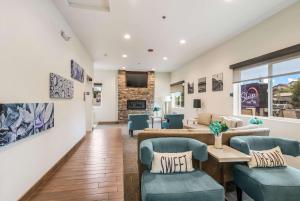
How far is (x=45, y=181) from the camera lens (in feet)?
9.04

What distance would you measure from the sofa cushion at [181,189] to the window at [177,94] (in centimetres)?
736

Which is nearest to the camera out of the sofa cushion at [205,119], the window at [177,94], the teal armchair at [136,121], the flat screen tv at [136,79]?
the sofa cushion at [205,119]

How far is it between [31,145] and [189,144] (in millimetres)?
2122

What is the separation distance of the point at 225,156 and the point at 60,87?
3.11 meters

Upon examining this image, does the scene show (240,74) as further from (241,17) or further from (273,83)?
(241,17)

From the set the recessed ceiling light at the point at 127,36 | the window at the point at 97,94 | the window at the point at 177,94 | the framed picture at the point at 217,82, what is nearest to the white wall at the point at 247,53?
the framed picture at the point at 217,82

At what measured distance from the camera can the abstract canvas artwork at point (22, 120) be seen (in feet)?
6.14

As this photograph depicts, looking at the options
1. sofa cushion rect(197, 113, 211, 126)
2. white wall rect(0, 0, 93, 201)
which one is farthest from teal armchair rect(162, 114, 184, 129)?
white wall rect(0, 0, 93, 201)

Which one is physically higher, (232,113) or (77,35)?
(77,35)

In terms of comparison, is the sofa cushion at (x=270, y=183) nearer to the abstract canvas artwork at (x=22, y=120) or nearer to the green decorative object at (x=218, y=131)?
the green decorative object at (x=218, y=131)

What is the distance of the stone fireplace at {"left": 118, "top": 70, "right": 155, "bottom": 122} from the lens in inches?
404

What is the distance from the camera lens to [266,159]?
2.27 metres

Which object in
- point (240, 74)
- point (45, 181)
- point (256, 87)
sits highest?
point (240, 74)

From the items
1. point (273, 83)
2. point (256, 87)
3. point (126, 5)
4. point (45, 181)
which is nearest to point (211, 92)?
point (256, 87)
